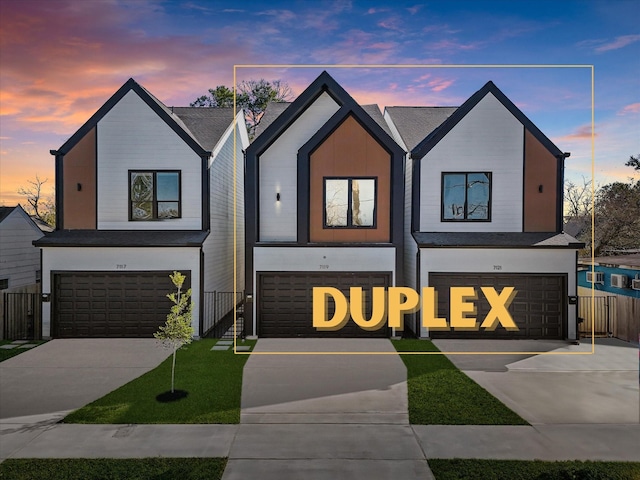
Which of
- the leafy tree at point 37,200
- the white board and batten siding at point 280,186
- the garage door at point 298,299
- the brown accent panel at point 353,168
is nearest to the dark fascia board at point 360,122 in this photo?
the brown accent panel at point 353,168

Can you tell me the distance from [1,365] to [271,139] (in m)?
10.7

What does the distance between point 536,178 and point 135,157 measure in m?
14.8

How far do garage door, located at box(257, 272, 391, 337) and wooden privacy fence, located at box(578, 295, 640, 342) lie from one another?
7.22m

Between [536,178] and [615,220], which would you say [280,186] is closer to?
[536,178]

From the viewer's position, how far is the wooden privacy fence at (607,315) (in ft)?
51.1

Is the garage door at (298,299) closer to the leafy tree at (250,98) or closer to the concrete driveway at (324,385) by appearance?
the concrete driveway at (324,385)

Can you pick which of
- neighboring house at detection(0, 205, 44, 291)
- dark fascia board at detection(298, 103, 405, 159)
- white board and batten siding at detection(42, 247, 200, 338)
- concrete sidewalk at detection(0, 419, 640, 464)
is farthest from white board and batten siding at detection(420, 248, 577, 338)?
neighboring house at detection(0, 205, 44, 291)

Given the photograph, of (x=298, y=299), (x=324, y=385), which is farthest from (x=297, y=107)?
(x=324, y=385)

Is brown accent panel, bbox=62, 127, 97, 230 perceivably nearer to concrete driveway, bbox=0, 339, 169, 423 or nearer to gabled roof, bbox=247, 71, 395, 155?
concrete driveway, bbox=0, 339, 169, 423

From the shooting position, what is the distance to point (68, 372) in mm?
11805

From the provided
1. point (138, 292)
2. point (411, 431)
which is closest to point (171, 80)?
point (138, 292)

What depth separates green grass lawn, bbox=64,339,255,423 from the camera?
28.6ft

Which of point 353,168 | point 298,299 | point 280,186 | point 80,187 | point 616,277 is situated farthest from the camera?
point 616,277

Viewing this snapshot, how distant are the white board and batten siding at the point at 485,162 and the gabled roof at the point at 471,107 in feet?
0.46
